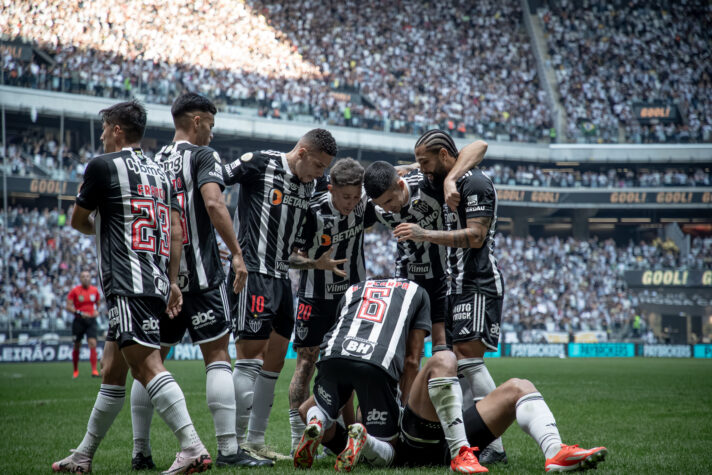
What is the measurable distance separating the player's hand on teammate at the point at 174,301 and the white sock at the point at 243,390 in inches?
31.5

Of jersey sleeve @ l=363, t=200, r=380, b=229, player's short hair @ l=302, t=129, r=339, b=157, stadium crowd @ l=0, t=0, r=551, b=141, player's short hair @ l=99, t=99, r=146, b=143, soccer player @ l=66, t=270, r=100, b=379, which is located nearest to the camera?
player's short hair @ l=99, t=99, r=146, b=143

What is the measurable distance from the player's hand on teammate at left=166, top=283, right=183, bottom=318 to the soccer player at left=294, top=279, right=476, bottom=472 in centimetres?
104

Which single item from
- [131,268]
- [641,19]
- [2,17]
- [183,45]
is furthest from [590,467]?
[641,19]

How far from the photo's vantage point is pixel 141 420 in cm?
526

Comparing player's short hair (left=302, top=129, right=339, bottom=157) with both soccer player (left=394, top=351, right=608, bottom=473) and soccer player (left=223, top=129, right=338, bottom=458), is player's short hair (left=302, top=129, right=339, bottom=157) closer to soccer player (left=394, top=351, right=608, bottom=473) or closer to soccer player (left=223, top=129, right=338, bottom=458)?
soccer player (left=223, top=129, right=338, bottom=458)

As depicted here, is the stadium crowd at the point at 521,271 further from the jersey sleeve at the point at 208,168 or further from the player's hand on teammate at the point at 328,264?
the jersey sleeve at the point at 208,168

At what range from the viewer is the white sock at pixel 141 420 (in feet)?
16.9

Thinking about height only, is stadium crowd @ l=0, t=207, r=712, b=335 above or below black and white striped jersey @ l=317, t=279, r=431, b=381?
below

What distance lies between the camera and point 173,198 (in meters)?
5.10

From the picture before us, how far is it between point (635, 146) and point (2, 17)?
112ft

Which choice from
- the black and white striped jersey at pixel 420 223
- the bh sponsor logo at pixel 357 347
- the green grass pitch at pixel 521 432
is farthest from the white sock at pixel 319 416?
the black and white striped jersey at pixel 420 223

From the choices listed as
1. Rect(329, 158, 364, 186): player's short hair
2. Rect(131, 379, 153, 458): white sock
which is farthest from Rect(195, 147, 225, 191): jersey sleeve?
Rect(131, 379, 153, 458): white sock

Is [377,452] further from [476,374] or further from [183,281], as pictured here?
[183,281]

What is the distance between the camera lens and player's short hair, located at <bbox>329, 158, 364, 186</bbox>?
5.58 metres
